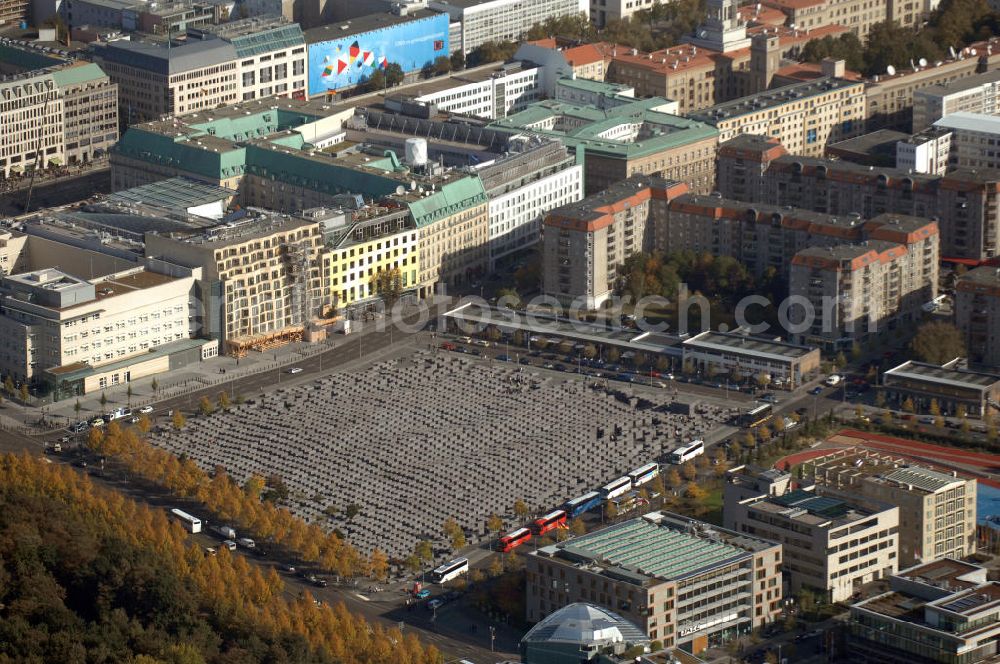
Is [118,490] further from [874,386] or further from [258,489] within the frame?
[874,386]

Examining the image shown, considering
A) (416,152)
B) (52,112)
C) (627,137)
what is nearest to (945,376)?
(627,137)

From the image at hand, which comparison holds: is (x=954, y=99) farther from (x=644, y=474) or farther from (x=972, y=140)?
(x=644, y=474)

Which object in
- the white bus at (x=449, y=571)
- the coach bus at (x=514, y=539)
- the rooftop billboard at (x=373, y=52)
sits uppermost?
the rooftop billboard at (x=373, y=52)

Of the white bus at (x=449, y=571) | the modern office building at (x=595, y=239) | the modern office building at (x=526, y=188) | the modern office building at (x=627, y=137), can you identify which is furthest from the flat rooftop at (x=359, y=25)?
the white bus at (x=449, y=571)

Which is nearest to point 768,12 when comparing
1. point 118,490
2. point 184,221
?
point 184,221

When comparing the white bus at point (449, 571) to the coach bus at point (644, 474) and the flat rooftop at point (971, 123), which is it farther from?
the flat rooftop at point (971, 123)

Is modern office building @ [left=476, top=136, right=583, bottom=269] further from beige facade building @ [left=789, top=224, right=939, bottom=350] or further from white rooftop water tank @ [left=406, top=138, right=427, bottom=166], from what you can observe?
beige facade building @ [left=789, top=224, right=939, bottom=350]
